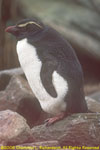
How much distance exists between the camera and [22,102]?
302cm

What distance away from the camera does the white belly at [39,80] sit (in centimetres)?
229

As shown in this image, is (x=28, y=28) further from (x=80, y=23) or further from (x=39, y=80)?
(x=80, y=23)

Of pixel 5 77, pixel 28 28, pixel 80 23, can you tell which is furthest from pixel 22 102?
pixel 80 23

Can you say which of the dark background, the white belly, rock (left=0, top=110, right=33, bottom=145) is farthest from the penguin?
the dark background

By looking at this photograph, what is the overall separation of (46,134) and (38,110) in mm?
762

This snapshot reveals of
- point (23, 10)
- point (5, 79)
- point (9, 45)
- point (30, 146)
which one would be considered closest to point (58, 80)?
point (30, 146)

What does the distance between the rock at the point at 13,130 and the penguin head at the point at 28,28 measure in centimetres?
59

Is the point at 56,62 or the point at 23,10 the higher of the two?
the point at 56,62

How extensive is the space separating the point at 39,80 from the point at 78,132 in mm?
433

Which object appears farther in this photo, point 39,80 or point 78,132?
point 39,80

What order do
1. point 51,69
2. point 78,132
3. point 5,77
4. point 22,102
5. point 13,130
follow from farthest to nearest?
→ point 5,77, point 22,102, point 51,69, point 78,132, point 13,130

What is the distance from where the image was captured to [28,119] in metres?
3.00

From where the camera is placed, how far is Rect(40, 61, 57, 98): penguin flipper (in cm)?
231

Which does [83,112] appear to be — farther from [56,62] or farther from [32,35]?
[32,35]
